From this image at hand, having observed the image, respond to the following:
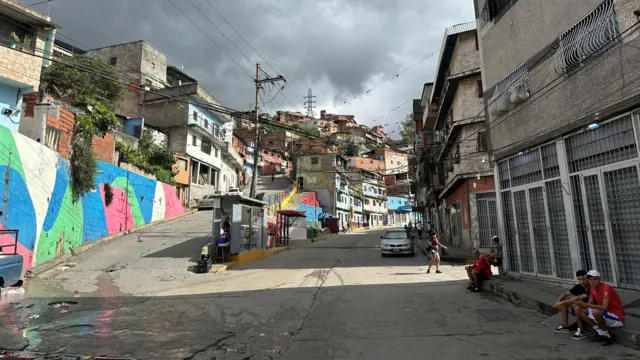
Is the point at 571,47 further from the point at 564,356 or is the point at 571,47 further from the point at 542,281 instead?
the point at 564,356

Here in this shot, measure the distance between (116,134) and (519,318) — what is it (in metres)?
26.3

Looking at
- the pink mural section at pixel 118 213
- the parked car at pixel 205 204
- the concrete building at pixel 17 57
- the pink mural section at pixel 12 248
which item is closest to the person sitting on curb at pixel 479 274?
the pink mural section at pixel 12 248

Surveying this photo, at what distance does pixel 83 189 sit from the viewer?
17984 millimetres

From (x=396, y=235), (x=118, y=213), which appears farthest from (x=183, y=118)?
(x=396, y=235)

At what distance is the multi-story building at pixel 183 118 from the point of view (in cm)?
3591

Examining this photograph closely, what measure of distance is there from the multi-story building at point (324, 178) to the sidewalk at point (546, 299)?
41157 mm

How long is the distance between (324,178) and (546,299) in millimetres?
45243

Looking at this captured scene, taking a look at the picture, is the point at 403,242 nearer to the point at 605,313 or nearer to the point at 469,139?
the point at 469,139

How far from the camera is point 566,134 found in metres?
8.21

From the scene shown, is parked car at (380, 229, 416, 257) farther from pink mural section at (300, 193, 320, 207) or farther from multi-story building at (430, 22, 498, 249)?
pink mural section at (300, 193, 320, 207)

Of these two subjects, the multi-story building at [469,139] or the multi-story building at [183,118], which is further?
the multi-story building at [183,118]

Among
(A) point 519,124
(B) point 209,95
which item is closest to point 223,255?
(A) point 519,124

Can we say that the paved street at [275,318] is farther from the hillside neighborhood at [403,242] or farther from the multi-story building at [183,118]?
the multi-story building at [183,118]

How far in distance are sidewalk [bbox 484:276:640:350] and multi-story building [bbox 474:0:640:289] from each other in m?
0.45
